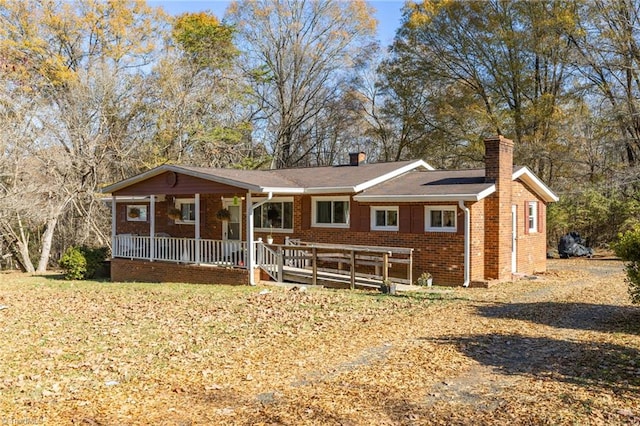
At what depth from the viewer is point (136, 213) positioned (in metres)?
22.7

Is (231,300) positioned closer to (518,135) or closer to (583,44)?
(518,135)

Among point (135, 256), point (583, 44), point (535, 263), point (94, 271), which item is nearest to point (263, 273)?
point (135, 256)

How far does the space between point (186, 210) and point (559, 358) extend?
16.4m

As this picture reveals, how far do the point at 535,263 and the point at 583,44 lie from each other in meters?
14.4

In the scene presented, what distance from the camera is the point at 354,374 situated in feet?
21.7

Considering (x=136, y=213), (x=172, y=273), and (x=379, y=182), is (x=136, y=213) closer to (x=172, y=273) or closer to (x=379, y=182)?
(x=172, y=273)

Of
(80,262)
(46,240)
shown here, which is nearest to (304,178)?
(80,262)

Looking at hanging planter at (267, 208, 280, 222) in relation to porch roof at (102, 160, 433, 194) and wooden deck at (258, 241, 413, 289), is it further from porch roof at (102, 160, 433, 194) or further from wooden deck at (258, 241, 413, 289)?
wooden deck at (258, 241, 413, 289)

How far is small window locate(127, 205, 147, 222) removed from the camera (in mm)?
22467

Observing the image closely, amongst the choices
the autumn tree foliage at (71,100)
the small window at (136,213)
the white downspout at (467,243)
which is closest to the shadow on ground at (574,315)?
the white downspout at (467,243)

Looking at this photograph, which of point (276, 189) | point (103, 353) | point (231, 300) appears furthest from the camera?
point (276, 189)

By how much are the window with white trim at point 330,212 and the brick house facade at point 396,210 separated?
0.04 m

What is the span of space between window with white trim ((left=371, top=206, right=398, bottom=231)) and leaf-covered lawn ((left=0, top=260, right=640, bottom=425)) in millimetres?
3684

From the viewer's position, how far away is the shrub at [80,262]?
1916 centimetres
